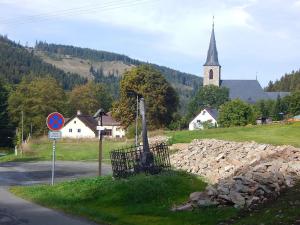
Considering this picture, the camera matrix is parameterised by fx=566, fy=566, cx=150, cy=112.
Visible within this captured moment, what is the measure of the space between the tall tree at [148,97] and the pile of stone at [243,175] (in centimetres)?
5770

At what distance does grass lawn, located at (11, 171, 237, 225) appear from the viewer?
11766mm

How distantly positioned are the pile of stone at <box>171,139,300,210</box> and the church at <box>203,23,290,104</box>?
14693cm

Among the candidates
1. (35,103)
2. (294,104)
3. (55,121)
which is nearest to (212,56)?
(294,104)

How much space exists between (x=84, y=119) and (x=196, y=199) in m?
97.9

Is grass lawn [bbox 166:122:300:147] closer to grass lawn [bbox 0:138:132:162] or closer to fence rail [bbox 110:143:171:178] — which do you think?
grass lawn [bbox 0:138:132:162]

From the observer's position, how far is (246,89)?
552 feet

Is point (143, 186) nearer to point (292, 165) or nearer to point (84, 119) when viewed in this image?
point (292, 165)

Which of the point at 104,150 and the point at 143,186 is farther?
the point at 104,150

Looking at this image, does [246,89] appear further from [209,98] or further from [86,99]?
[86,99]

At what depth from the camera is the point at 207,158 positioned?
1952 cm

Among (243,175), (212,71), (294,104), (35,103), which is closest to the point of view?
(243,175)

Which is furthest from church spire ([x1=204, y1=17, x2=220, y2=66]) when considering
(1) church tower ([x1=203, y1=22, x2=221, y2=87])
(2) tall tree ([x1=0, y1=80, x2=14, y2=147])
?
(2) tall tree ([x1=0, y1=80, x2=14, y2=147])

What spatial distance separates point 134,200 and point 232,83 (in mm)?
159741

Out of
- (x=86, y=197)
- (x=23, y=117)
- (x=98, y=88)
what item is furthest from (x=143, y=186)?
(x=98, y=88)
